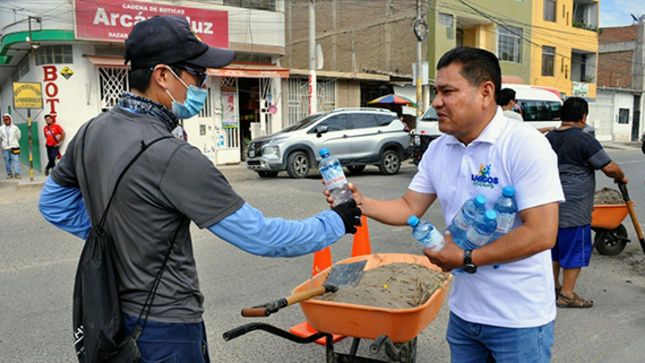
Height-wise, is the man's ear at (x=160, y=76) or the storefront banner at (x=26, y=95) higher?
the storefront banner at (x=26, y=95)

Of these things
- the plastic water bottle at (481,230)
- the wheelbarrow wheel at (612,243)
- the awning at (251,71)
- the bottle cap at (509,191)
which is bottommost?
the wheelbarrow wheel at (612,243)

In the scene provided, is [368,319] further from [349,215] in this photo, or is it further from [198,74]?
[198,74]

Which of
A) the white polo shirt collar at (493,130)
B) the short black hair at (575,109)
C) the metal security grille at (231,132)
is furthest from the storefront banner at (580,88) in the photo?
the white polo shirt collar at (493,130)

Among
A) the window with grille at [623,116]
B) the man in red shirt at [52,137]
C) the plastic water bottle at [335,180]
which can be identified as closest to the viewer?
the plastic water bottle at [335,180]

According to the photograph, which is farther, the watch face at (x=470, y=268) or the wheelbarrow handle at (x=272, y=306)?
the wheelbarrow handle at (x=272, y=306)

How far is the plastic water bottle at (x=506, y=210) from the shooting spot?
6.81 feet

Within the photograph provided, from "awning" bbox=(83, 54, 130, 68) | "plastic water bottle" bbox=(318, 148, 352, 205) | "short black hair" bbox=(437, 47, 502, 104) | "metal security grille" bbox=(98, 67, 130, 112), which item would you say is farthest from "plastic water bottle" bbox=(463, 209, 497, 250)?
"metal security grille" bbox=(98, 67, 130, 112)

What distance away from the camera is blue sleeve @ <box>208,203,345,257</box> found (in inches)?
76.2

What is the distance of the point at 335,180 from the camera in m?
2.74

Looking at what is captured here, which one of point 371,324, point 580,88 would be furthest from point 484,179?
point 580,88

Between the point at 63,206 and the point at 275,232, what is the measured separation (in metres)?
1.03

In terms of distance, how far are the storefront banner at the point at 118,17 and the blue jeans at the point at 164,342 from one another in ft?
52.8

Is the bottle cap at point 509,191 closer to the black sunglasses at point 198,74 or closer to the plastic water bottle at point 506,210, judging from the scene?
the plastic water bottle at point 506,210

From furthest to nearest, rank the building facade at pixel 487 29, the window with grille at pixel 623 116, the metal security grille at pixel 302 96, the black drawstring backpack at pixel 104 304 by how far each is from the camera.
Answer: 1. the window with grille at pixel 623 116
2. the building facade at pixel 487 29
3. the metal security grille at pixel 302 96
4. the black drawstring backpack at pixel 104 304
